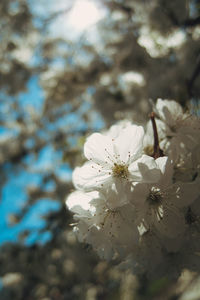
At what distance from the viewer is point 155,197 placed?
1.12 m

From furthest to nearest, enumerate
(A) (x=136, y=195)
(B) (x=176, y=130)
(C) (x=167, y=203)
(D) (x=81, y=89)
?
(D) (x=81, y=89)
(B) (x=176, y=130)
(C) (x=167, y=203)
(A) (x=136, y=195)

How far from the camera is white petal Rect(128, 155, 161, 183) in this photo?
0.95 metres

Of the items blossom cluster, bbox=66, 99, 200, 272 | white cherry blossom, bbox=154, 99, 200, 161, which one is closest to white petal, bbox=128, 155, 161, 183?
blossom cluster, bbox=66, 99, 200, 272

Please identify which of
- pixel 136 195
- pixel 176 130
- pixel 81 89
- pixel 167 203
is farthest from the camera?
pixel 81 89

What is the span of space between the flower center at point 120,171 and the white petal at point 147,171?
65 millimetres

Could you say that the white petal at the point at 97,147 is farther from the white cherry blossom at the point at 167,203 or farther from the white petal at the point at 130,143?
the white cherry blossom at the point at 167,203

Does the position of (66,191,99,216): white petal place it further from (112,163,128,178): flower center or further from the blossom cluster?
(112,163,128,178): flower center

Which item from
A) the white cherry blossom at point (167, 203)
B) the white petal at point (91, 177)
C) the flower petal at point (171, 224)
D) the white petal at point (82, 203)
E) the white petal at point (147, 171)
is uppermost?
the white petal at point (91, 177)

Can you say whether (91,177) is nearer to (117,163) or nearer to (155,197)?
(117,163)

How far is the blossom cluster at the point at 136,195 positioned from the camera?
98 cm

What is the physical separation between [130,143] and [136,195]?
23 cm

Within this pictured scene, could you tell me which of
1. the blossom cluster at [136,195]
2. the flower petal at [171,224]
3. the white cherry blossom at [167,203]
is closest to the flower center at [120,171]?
the blossom cluster at [136,195]

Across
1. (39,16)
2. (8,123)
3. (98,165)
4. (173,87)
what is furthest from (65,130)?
(98,165)

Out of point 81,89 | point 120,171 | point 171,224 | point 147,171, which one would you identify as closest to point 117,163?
point 120,171
